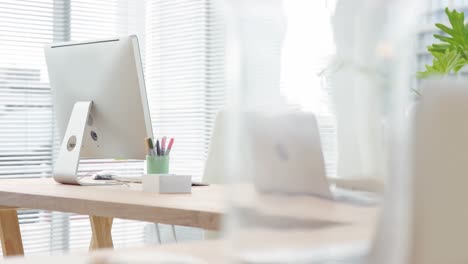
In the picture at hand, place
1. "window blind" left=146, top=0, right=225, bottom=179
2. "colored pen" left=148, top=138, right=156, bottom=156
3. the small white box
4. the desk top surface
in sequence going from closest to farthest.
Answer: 1. the desk top surface
2. the small white box
3. "colored pen" left=148, top=138, right=156, bottom=156
4. "window blind" left=146, top=0, right=225, bottom=179

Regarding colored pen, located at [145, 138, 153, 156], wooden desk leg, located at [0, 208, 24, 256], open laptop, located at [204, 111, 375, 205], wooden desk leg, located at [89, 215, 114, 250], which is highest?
open laptop, located at [204, 111, 375, 205]

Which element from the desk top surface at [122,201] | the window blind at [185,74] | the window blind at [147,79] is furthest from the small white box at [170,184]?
the window blind at [185,74]

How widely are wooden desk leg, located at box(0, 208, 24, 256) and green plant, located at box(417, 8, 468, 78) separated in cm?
157

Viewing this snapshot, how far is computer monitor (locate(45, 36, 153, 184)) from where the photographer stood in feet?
7.45

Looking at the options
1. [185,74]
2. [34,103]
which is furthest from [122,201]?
[185,74]

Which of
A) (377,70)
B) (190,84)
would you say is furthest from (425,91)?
(190,84)

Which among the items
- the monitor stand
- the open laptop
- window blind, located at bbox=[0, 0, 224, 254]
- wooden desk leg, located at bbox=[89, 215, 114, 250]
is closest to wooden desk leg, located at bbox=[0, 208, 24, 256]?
the monitor stand

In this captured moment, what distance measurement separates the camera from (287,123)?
51 centimetres

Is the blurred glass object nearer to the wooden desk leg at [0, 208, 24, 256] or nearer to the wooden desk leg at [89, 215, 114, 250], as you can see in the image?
the wooden desk leg at [0, 208, 24, 256]

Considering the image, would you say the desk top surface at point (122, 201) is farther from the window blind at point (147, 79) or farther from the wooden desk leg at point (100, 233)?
the window blind at point (147, 79)

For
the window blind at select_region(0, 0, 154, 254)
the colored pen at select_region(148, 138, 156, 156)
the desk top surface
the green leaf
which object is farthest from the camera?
the window blind at select_region(0, 0, 154, 254)

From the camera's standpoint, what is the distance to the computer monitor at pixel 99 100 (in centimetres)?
227

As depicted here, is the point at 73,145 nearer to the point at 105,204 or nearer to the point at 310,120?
the point at 105,204

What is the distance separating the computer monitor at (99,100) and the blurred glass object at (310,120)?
68.6 inches
